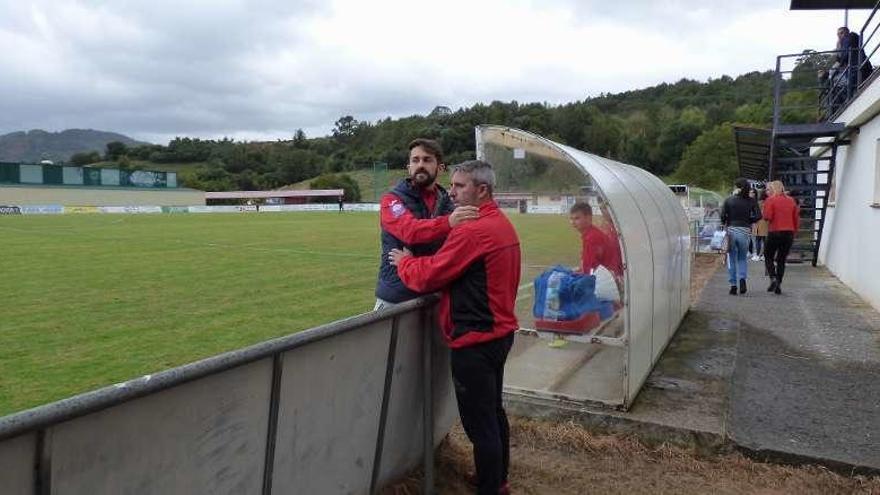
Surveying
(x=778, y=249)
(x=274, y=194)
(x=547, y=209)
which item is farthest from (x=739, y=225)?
(x=274, y=194)

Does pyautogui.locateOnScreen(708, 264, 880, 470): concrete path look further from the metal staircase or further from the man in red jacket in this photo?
the metal staircase

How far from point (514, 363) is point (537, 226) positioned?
1399 mm

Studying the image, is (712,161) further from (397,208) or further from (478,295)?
(478,295)

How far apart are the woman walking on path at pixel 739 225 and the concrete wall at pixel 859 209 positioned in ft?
5.47

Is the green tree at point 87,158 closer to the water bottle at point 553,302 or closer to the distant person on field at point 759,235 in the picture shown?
the distant person on field at point 759,235

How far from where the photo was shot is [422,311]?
339 cm

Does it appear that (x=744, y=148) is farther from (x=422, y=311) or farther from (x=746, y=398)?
(x=422, y=311)

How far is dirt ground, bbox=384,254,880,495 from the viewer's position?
3.85 meters

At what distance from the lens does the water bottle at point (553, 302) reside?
5.73 meters

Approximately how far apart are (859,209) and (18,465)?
12.7 meters

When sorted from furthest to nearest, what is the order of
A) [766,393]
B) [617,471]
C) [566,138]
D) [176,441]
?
1. [566,138]
2. [766,393]
3. [617,471]
4. [176,441]

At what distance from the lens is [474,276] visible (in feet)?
10.3

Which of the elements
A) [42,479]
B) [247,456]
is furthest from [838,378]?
[42,479]

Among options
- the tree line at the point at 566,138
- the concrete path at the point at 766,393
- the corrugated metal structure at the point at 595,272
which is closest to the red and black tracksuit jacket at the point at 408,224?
the corrugated metal structure at the point at 595,272
